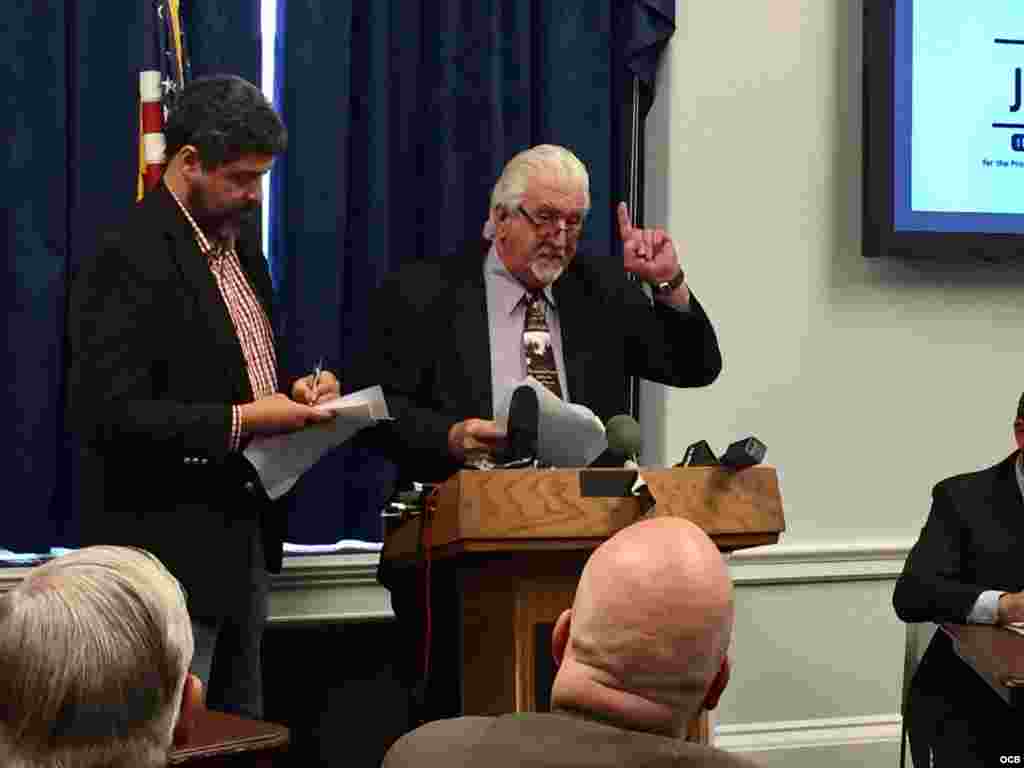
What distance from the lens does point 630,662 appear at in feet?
5.10

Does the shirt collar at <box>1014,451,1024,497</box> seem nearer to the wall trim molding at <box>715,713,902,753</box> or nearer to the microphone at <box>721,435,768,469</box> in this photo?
the microphone at <box>721,435,768,469</box>

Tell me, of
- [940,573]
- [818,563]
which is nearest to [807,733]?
[818,563]

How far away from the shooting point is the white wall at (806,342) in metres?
4.59

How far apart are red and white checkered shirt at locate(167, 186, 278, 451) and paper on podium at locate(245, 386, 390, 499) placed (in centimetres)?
14

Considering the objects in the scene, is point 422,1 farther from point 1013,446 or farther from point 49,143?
point 1013,446

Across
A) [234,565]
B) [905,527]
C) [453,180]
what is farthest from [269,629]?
[905,527]

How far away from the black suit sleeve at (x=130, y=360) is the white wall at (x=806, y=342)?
1.83 metres

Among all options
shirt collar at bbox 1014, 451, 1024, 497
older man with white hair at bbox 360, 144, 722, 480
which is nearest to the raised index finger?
older man with white hair at bbox 360, 144, 722, 480

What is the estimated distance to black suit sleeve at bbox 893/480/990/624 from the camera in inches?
134

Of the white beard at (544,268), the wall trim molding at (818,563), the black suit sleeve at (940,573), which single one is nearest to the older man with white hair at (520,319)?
the white beard at (544,268)

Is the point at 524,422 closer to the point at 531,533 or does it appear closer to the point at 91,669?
the point at 531,533

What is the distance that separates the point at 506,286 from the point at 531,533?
0.82 metres

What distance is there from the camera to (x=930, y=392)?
4.81 metres

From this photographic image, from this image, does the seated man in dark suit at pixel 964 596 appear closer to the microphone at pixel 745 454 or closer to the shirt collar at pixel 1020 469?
the shirt collar at pixel 1020 469
